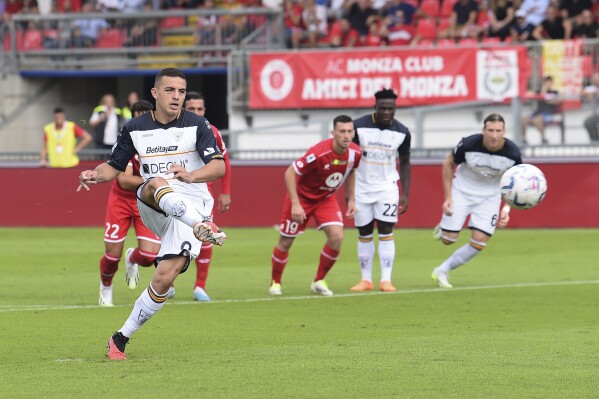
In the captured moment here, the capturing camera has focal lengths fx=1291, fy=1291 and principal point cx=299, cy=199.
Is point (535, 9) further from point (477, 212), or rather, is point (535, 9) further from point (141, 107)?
point (141, 107)

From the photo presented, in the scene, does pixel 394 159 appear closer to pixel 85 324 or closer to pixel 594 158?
pixel 85 324

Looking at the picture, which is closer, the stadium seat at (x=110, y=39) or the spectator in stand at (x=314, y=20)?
the spectator in stand at (x=314, y=20)

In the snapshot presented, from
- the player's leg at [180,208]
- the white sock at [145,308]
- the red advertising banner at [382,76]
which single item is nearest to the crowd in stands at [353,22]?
the red advertising banner at [382,76]

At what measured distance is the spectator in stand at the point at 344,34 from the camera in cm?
2878

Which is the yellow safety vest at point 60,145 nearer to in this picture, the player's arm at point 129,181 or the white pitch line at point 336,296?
the white pitch line at point 336,296

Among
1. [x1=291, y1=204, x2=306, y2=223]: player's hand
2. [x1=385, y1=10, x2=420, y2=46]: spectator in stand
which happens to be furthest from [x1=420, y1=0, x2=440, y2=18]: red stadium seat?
[x1=291, y1=204, x2=306, y2=223]: player's hand

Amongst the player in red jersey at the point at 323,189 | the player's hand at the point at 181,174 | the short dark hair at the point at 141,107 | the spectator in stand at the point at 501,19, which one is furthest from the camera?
the spectator in stand at the point at 501,19

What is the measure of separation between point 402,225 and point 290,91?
5786mm

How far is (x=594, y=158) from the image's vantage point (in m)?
22.0

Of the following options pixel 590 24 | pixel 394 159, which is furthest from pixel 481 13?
pixel 394 159

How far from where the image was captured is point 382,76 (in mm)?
26703

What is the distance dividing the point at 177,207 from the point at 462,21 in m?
20.1

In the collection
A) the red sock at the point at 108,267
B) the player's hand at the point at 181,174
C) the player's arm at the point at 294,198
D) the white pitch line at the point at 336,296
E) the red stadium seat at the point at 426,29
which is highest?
the red stadium seat at the point at 426,29

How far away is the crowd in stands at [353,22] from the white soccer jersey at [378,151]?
41.1 feet
